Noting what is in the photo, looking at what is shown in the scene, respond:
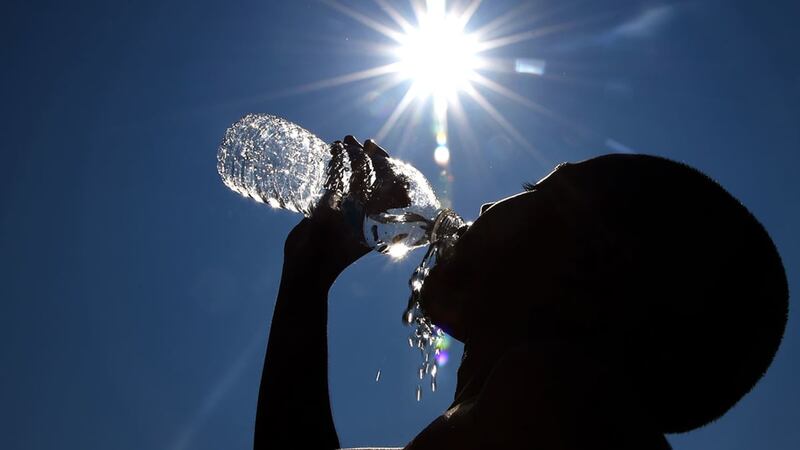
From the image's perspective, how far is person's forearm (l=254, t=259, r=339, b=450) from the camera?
7.40 ft

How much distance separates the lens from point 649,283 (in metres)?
1.54

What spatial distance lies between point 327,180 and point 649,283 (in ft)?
7.00

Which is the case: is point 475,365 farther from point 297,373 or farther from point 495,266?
point 297,373

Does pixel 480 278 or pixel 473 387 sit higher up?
pixel 480 278

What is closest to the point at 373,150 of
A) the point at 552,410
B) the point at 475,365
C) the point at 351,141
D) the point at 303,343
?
the point at 351,141

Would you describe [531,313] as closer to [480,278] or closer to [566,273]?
[566,273]

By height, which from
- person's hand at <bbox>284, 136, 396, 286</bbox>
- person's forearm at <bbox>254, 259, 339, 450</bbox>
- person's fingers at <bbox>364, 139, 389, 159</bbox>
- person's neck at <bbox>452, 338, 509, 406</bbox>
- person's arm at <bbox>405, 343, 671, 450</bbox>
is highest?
person's fingers at <bbox>364, 139, 389, 159</bbox>

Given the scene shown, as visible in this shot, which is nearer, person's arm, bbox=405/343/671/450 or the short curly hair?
person's arm, bbox=405/343/671/450

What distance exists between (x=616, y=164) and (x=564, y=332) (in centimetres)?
58

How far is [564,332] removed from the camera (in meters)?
1.58

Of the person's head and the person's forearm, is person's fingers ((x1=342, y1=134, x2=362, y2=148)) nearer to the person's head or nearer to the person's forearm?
the person's forearm

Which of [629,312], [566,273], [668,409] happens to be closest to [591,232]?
[566,273]

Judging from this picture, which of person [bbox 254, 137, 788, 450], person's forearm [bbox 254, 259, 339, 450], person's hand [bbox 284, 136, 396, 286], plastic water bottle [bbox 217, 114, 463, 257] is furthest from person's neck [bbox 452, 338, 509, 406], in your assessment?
plastic water bottle [bbox 217, 114, 463, 257]

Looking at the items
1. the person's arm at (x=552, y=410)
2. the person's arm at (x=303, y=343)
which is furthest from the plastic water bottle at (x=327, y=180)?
the person's arm at (x=552, y=410)
